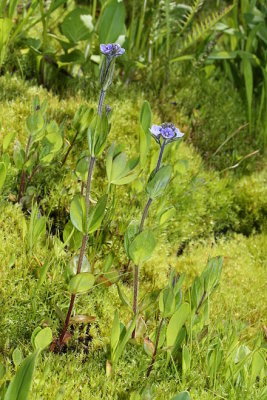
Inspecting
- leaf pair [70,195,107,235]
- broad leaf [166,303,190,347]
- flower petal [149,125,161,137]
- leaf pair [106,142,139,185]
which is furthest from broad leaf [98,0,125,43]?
broad leaf [166,303,190,347]

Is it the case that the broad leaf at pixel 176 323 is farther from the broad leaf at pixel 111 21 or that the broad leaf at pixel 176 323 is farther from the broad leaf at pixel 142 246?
the broad leaf at pixel 111 21

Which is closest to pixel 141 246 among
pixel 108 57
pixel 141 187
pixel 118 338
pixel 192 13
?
pixel 118 338

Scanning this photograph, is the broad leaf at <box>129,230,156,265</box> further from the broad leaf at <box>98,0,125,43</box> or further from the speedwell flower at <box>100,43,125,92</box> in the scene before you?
the broad leaf at <box>98,0,125,43</box>

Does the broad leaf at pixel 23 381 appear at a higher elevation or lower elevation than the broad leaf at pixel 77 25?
lower

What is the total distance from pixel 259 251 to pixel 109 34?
4.57 ft

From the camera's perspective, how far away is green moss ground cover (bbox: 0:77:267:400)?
1946mm

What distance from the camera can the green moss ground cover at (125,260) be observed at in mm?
1946

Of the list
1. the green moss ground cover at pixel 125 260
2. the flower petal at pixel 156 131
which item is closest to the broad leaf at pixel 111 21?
the green moss ground cover at pixel 125 260

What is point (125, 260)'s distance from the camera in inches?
102

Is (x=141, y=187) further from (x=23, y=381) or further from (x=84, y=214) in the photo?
(x=23, y=381)

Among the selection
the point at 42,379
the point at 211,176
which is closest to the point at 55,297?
the point at 42,379

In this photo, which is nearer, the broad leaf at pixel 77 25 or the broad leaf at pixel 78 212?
the broad leaf at pixel 78 212

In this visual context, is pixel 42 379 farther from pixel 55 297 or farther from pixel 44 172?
pixel 44 172

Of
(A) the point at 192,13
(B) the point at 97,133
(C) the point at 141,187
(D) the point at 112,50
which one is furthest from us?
(A) the point at 192,13
